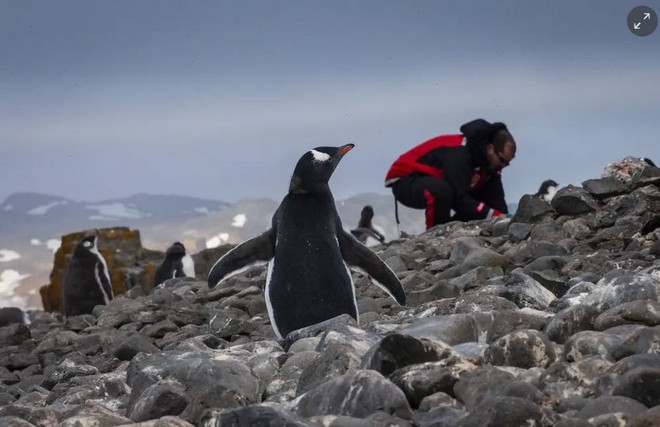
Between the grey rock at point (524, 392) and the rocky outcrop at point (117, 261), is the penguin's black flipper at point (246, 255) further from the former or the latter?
the rocky outcrop at point (117, 261)

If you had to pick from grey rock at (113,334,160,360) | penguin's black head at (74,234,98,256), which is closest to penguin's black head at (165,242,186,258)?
penguin's black head at (74,234,98,256)

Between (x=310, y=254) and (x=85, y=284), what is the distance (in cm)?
737

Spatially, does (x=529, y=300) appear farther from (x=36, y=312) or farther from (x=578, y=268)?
(x=36, y=312)

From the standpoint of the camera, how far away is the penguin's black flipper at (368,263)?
569cm

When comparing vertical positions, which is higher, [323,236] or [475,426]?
[323,236]

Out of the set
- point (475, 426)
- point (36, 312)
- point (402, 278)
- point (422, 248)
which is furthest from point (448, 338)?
point (36, 312)

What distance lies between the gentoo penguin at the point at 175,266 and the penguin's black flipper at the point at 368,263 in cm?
929

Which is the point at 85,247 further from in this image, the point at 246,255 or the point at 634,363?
the point at 634,363

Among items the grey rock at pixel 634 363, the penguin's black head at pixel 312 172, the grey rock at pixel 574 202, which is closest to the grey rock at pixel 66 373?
the penguin's black head at pixel 312 172

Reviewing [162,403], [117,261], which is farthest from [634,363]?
[117,261]

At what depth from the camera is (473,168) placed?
1088cm

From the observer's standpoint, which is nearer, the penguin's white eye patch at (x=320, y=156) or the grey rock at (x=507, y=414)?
the grey rock at (x=507, y=414)

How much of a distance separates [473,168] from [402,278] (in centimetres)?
385

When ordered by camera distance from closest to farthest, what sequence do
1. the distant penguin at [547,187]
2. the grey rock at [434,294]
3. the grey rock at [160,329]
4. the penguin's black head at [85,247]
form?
the grey rock at [434,294] → the grey rock at [160,329] → the penguin's black head at [85,247] → the distant penguin at [547,187]
